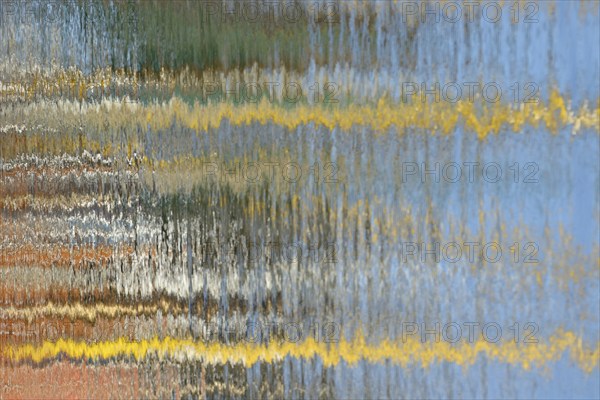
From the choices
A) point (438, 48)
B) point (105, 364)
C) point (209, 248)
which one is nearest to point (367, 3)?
point (438, 48)

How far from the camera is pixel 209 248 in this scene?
1.51 ft

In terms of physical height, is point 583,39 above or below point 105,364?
above

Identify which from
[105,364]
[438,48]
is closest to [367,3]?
[438,48]

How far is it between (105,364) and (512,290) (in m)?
0.28

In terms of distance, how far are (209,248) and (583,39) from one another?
25cm

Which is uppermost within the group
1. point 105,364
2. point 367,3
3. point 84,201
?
point 367,3

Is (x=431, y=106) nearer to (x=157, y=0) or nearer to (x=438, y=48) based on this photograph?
(x=438, y=48)

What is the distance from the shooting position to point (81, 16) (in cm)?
51

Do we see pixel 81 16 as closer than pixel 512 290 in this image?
No

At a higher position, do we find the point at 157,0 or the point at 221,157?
the point at 157,0

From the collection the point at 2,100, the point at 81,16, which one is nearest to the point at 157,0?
the point at 81,16

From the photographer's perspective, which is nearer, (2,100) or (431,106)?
(431,106)

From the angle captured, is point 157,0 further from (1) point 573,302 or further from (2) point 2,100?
(1) point 573,302

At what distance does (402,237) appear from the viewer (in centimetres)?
42
